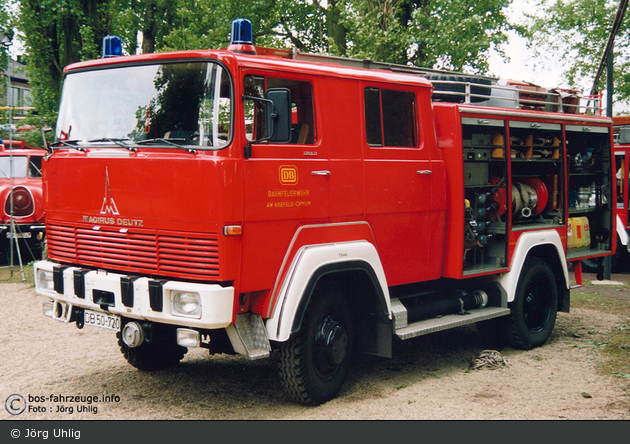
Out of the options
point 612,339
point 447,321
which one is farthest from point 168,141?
point 612,339

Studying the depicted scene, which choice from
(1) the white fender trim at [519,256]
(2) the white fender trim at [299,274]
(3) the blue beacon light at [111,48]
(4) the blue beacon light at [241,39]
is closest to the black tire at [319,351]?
(2) the white fender trim at [299,274]

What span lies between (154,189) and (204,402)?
6.14ft

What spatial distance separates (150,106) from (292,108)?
1.11 metres

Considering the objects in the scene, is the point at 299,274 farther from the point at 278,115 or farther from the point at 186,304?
the point at 278,115

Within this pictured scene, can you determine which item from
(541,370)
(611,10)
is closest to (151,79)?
(541,370)

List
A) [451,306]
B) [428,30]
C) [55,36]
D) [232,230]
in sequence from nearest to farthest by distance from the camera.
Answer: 1. [232,230]
2. [451,306]
3. [428,30]
4. [55,36]

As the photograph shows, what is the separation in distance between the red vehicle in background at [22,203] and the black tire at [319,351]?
7501 millimetres

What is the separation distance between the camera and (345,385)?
20.4 feet

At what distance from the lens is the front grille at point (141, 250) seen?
483cm

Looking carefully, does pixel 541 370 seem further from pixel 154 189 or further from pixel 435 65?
pixel 435 65

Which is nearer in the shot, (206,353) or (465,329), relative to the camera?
(206,353)

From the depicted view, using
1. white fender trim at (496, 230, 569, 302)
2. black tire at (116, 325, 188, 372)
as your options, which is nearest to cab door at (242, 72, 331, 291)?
black tire at (116, 325, 188, 372)

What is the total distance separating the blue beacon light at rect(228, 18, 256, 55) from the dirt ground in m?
2.82

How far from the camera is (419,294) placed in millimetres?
6695
